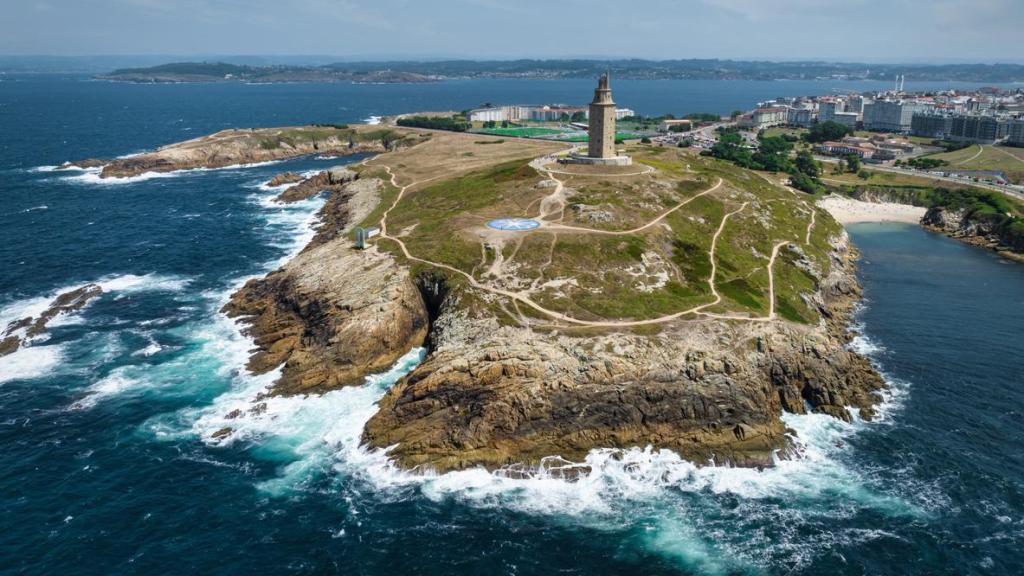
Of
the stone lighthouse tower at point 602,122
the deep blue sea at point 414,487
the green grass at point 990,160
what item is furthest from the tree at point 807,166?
the deep blue sea at point 414,487

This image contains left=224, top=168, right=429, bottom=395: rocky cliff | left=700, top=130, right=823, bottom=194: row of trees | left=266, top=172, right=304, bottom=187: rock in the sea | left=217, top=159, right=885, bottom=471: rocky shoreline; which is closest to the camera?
left=217, top=159, right=885, bottom=471: rocky shoreline

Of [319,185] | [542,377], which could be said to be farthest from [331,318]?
[319,185]

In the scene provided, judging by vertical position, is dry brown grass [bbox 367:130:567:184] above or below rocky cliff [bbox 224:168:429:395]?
above

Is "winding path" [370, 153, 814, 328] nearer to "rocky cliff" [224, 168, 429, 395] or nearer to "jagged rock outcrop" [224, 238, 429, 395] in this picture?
"rocky cliff" [224, 168, 429, 395]

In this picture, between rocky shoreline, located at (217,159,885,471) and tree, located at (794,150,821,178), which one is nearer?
rocky shoreline, located at (217,159,885,471)

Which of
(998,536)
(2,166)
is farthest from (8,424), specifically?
(2,166)

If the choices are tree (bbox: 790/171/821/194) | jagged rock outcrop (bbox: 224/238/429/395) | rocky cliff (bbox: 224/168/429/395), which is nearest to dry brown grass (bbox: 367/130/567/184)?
rocky cliff (bbox: 224/168/429/395)

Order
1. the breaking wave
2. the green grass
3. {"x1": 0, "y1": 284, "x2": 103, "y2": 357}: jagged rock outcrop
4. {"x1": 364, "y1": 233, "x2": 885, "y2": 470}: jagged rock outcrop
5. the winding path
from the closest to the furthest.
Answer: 1. {"x1": 364, "y1": 233, "x2": 885, "y2": 470}: jagged rock outcrop
2. the winding path
3. {"x1": 0, "y1": 284, "x2": 103, "y2": 357}: jagged rock outcrop
4. the breaking wave
5. the green grass
